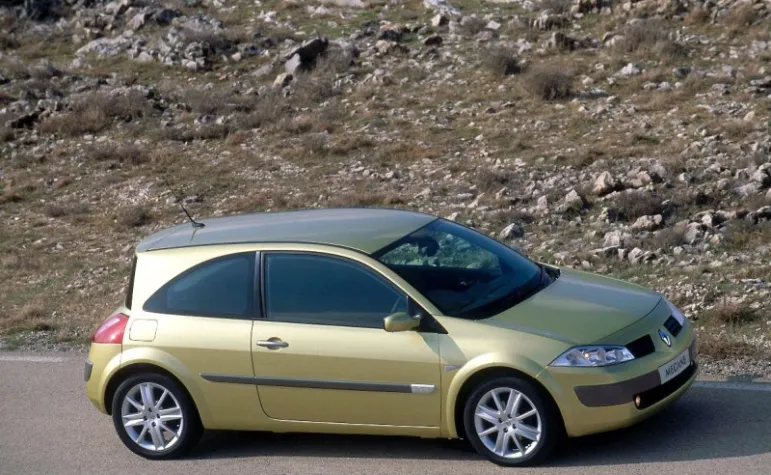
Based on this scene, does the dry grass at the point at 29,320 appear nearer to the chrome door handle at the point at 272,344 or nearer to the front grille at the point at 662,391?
the chrome door handle at the point at 272,344

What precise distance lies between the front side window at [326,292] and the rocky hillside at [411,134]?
2.84 meters

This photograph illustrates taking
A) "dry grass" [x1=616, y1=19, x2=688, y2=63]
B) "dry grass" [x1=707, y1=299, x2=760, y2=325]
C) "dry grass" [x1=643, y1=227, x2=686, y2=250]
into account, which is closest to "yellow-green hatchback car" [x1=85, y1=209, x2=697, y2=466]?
"dry grass" [x1=707, y1=299, x2=760, y2=325]

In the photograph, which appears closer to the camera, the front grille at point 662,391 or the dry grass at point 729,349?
the front grille at point 662,391

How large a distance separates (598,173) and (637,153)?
114 centimetres

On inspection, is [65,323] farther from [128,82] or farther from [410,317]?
[128,82]

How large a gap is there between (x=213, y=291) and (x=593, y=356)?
93.5 inches

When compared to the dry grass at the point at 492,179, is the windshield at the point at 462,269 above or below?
above

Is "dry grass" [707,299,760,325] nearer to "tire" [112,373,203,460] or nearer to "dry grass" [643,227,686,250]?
"dry grass" [643,227,686,250]

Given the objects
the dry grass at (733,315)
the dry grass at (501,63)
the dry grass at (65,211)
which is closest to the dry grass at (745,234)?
the dry grass at (733,315)

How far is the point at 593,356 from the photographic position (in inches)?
238

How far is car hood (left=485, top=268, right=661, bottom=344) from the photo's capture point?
20.3 ft

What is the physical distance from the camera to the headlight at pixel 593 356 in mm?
6016

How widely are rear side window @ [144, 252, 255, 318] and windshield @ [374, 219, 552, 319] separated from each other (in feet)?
2.80

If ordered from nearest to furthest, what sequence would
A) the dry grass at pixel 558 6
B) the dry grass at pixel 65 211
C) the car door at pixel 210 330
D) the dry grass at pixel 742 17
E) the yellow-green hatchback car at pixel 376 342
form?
the yellow-green hatchback car at pixel 376 342 → the car door at pixel 210 330 → the dry grass at pixel 65 211 → the dry grass at pixel 742 17 → the dry grass at pixel 558 6
